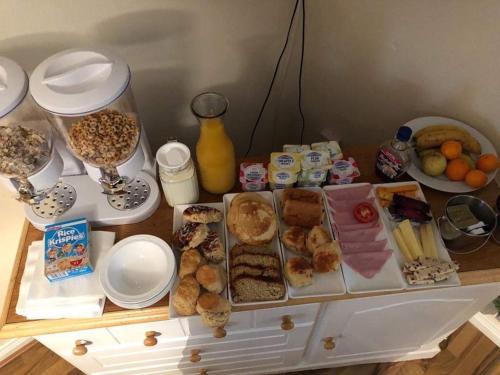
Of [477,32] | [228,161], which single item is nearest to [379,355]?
[228,161]

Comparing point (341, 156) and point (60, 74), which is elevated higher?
point (60, 74)

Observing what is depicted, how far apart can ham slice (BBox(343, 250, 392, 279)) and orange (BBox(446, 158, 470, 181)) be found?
0.93 feet

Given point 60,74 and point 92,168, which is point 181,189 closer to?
point 92,168

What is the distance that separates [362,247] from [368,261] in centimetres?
4

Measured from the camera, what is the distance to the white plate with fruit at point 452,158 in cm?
99

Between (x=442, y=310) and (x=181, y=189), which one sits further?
(x=442, y=310)

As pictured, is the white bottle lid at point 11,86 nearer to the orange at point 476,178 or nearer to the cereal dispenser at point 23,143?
the cereal dispenser at point 23,143

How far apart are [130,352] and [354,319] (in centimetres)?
66

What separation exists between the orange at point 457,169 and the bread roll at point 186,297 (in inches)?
27.8

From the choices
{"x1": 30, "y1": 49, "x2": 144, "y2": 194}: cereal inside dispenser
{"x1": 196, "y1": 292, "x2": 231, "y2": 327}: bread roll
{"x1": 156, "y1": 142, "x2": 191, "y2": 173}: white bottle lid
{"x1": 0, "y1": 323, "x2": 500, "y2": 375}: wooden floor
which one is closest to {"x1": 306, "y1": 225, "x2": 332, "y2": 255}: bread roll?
{"x1": 196, "y1": 292, "x2": 231, "y2": 327}: bread roll

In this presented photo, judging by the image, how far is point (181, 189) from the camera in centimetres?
95

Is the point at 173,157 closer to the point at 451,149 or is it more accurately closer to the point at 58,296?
the point at 58,296

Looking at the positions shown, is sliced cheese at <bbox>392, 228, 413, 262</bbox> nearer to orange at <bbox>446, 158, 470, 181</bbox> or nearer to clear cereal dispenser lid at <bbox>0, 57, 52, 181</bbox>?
orange at <bbox>446, 158, 470, 181</bbox>

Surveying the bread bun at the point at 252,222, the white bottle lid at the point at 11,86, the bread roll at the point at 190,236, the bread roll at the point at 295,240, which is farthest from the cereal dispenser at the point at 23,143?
the bread roll at the point at 295,240
